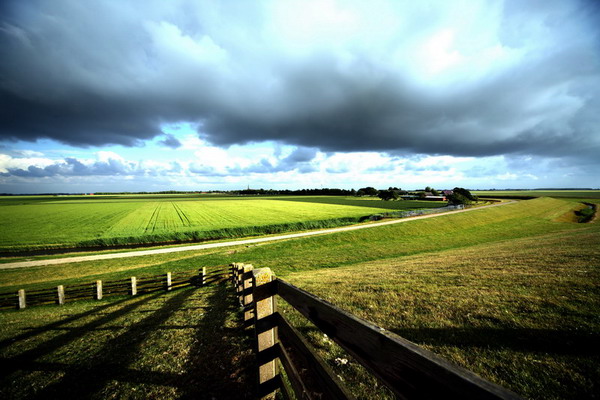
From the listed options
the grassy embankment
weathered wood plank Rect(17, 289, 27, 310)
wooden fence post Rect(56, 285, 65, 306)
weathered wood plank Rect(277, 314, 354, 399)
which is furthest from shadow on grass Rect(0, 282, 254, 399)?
weathered wood plank Rect(17, 289, 27, 310)

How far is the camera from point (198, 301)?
10.1 m

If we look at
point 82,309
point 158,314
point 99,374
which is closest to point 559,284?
point 99,374

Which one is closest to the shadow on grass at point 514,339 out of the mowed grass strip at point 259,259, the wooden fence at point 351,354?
the wooden fence at point 351,354

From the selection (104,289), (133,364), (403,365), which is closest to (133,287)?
(104,289)

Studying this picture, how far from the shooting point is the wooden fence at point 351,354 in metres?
1.29

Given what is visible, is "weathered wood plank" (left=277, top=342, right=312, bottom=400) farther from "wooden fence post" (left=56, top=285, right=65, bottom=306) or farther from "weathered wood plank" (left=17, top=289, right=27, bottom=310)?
"weathered wood plank" (left=17, top=289, right=27, bottom=310)

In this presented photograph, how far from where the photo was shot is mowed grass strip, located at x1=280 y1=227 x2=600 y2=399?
384 centimetres

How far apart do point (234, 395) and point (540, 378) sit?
5.18 meters

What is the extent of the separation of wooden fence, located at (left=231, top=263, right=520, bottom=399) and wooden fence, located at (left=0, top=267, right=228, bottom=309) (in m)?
11.1

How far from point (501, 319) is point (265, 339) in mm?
5557

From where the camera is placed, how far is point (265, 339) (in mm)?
3510

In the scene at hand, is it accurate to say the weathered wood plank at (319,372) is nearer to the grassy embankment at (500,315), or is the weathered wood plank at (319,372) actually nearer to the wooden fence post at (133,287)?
the grassy embankment at (500,315)

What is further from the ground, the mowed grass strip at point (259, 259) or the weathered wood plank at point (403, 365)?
the weathered wood plank at point (403, 365)

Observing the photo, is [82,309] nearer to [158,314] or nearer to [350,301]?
[158,314]
